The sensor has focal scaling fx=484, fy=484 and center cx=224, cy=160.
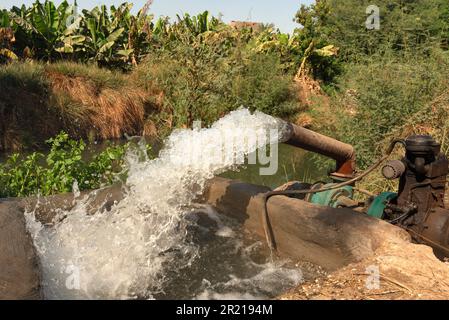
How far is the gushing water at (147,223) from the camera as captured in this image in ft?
11.6

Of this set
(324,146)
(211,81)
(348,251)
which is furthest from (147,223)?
(211,81)

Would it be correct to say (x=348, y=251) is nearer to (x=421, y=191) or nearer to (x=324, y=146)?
(x=421, y=191)

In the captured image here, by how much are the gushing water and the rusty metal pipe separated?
21cm

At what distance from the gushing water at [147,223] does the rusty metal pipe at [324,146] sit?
0.69ft

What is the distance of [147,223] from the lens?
13.0 feet

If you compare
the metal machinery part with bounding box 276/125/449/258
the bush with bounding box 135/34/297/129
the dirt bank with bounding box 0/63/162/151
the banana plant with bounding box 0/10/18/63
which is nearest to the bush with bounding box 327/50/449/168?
the metal machinery part with bounding box 276/125/449/258

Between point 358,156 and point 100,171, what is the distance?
426cm

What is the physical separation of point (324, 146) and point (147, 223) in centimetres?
174

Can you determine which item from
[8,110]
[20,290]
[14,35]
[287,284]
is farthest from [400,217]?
[14,35]

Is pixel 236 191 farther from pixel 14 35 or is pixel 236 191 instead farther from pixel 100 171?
pixel 14 35

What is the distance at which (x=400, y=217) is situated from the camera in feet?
11.9

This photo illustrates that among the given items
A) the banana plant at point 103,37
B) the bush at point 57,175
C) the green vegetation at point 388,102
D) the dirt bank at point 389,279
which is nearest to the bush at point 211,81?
the banana plant at point 103,37

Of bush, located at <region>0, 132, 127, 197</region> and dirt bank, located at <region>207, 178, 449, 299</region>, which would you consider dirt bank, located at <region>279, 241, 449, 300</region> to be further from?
bush, located at <region>0, 132, 127, 197</region>

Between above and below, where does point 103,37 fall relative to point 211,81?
above
